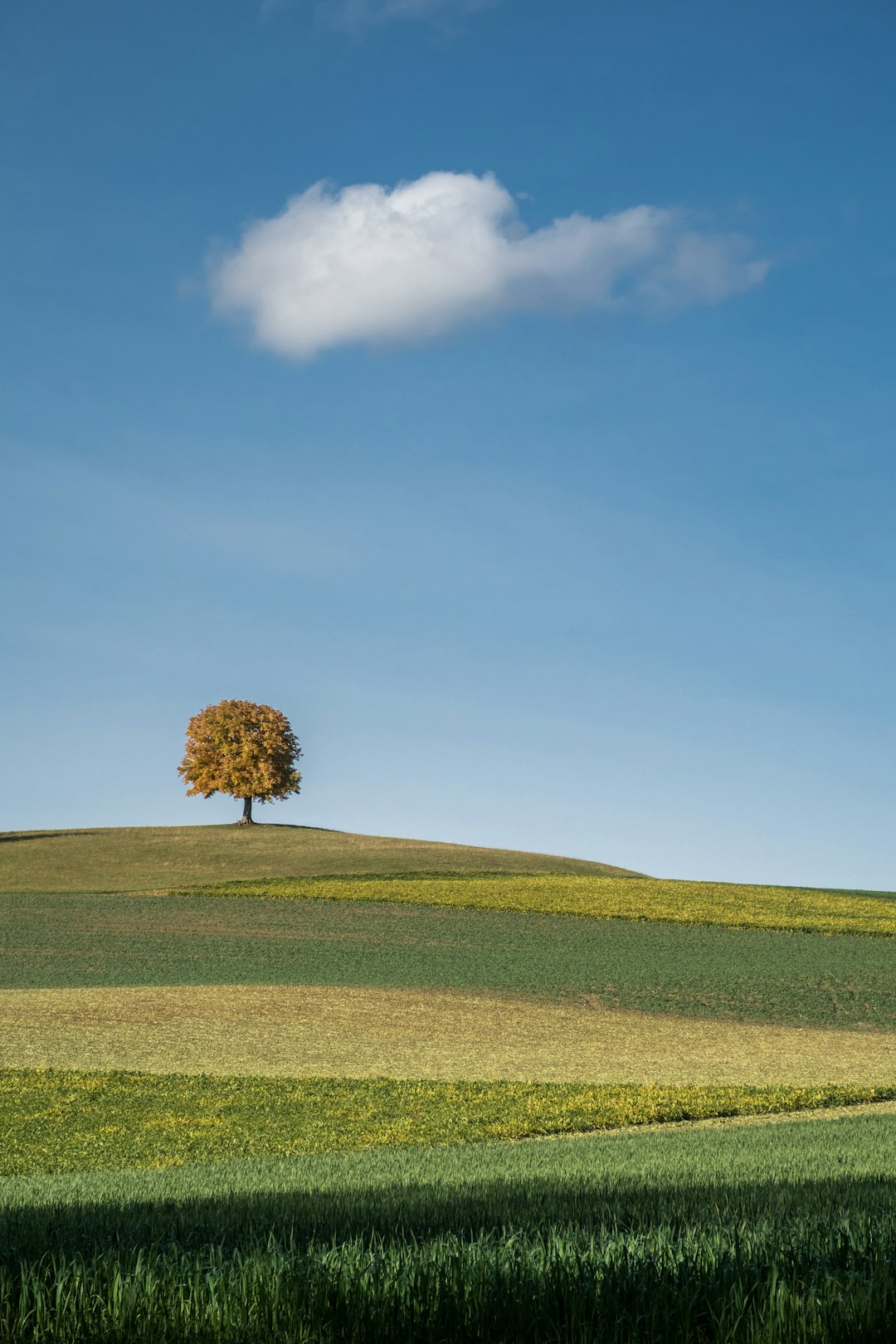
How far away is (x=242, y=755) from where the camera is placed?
93375mm

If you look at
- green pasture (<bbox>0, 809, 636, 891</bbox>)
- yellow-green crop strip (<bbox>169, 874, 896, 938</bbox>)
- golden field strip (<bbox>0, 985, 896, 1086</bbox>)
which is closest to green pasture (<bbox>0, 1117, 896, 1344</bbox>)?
golden field strip (<bbox>0, 985, 896, 1086</bbox>)

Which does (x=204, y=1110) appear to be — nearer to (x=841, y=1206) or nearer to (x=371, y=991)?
(x=841, y=1206)

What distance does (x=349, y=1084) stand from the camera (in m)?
18.0

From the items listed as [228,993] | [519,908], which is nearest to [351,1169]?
[228,993]

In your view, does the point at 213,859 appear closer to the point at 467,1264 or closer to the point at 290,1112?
the point at 290,1112

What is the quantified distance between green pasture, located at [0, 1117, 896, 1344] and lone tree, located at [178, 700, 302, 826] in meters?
85.7

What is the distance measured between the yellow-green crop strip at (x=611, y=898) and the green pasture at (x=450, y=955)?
1.63 meters

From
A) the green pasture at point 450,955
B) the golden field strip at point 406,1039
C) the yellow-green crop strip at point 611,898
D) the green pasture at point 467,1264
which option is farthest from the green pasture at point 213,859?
the green pasture at point 467,1264

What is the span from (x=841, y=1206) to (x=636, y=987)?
2406 cm

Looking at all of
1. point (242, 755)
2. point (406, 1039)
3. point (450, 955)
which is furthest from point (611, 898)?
point (242, 755)

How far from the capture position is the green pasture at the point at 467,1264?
4441 mm

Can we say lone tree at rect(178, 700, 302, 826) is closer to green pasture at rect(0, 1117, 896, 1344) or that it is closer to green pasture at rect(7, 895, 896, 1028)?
green pasture at rect(7, 895, 896, 1028)

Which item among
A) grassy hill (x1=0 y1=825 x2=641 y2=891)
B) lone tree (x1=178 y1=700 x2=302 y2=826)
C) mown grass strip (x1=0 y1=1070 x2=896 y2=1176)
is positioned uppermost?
lone tree (x1=178 y1=700 x2=302 y2=826)

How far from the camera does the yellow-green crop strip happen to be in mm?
46750
